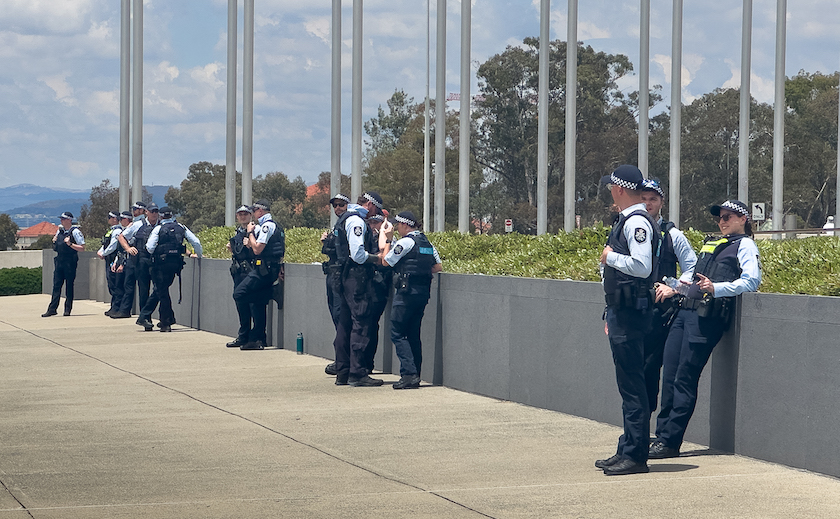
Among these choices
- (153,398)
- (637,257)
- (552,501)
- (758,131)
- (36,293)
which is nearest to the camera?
(552,501)

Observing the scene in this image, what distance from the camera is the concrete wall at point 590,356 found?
7.70 meters

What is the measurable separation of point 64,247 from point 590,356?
565 inches

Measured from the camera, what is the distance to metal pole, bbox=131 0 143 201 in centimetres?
2667

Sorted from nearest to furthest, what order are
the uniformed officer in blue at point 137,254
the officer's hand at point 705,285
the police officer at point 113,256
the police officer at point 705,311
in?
1. the officer's hand at point 705,285
2. the police officer at point 705,311
3. the uniformed officer in blue at point 137,254
4. the police officer at point 113,256

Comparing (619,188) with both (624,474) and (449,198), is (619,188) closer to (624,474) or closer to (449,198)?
(624,474)

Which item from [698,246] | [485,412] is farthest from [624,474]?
[698,246]

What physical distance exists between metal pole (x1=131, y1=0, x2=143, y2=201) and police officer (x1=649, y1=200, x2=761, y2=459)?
20.5m

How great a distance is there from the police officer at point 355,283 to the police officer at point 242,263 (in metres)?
3.85

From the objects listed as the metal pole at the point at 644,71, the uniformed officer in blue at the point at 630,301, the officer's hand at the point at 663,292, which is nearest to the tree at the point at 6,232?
the metal pole at the point at 644,71

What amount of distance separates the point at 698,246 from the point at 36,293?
25.4m

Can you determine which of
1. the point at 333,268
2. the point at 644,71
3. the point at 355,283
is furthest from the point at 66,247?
the point at 644,71

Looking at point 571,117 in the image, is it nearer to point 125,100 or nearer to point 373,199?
point 125,100

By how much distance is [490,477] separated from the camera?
7590mm

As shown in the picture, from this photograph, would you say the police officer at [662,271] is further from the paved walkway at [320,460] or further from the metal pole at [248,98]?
the metal pole at [248,98]
